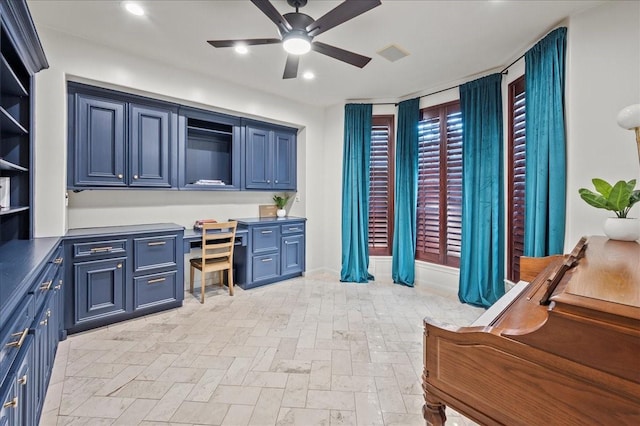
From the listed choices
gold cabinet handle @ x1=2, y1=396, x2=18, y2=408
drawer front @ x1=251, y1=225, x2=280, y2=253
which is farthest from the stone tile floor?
drawer front @ x1=251, y1=225, x2=280, y2=253

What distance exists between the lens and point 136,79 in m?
3.12

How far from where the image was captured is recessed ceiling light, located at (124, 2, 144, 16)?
2.32 meters

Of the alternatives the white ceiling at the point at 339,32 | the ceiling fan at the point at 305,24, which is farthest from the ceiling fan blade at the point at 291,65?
the white ceiling at the point at 339,32

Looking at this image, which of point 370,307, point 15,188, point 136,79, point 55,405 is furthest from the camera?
point 370,307

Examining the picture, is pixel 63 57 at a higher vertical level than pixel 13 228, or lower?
higher

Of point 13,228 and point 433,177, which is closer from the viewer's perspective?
point 13,228

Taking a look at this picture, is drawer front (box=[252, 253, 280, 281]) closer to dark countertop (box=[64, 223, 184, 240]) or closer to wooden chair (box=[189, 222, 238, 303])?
wooden chair (box=[189, 222, 238, 303])

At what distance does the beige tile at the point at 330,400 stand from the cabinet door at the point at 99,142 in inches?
112

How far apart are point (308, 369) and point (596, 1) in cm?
354

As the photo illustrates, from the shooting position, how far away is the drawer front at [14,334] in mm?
1060

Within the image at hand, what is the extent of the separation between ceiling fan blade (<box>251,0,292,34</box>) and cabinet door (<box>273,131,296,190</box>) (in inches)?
93.4

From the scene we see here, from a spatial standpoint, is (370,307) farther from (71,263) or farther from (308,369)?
(71,263)

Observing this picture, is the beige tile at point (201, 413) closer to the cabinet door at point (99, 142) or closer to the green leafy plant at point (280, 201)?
the cabinet door at point (99, 142)

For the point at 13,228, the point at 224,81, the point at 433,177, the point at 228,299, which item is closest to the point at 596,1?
the point at 433,177
